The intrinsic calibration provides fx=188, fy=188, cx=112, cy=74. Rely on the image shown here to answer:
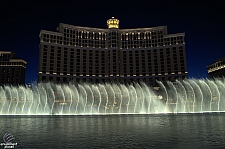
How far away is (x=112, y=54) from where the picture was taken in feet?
340

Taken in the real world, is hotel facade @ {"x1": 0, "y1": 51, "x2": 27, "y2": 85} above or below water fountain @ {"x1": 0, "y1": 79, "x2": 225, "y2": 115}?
above

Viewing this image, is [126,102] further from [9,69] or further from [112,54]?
[9,69]

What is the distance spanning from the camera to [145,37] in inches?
4218

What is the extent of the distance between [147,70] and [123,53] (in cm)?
1657

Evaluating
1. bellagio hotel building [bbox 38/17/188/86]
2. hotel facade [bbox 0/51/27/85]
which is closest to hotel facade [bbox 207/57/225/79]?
bellagio hotel building [bbox 38/17/188/86]

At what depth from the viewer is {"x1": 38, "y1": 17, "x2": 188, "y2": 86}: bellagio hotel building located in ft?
317

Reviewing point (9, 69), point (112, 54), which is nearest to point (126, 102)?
point (112, 54)

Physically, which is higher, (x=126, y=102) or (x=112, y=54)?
(x=112, y=54)

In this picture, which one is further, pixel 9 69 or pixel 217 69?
pixel 9 69

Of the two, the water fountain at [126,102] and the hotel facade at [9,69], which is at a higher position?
the hotel facade at [9,69]

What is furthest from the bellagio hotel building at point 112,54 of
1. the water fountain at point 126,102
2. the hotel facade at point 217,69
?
the water fountain at point 126,102

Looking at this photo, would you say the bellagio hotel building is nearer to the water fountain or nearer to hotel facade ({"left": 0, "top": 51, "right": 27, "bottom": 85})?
the water fountain

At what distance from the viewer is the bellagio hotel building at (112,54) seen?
9669 cm

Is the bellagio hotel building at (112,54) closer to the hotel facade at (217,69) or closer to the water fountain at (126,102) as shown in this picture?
the hotel facade at (217,69)
